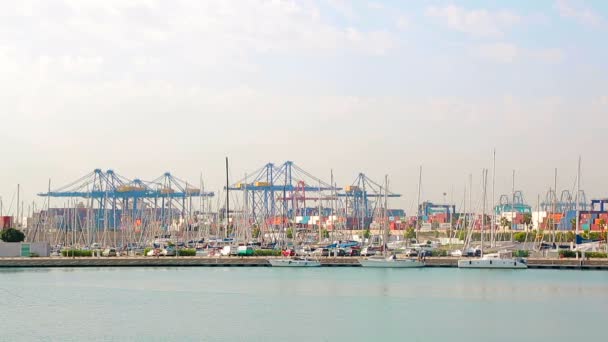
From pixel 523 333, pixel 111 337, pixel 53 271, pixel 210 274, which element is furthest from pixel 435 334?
pixel 53 271

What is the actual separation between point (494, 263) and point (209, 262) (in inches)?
771

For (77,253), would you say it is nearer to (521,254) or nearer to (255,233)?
(521,254)

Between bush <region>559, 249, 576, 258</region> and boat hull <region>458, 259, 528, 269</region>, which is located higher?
bush <region>559, 249, 576, 258</region>

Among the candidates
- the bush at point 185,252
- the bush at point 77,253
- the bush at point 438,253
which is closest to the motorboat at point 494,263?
the bush at point 438,253

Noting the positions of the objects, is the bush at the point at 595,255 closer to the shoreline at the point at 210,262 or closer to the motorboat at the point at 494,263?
the shoreline at the point at 210,262

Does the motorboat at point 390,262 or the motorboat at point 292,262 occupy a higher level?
the motorboat at point 390,262

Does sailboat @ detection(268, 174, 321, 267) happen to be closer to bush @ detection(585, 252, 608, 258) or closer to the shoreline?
the shoreline

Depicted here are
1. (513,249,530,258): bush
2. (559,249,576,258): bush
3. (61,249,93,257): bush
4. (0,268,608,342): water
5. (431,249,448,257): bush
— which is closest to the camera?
(0,268,608,342): water

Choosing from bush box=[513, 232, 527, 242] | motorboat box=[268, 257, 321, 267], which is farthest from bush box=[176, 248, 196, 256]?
bush box=[513, 232, 527, 242]

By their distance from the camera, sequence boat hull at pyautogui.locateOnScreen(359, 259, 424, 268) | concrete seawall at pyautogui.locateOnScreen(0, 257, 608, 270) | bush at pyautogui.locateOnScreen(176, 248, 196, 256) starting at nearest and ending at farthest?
concrete seawall at pyautogui.locateOnScreen(0, 257, 608, 270), boat hull at pyautogui.locateOnScreen(359, 259, 424, 268), bush at pyautogui.locateOnScreen(176, 248, 196, 256)

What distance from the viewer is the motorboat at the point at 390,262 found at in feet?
195

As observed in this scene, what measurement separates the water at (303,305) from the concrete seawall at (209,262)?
71 cm

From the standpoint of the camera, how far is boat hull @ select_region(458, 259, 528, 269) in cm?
5803

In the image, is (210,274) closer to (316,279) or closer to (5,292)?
(316,279)
